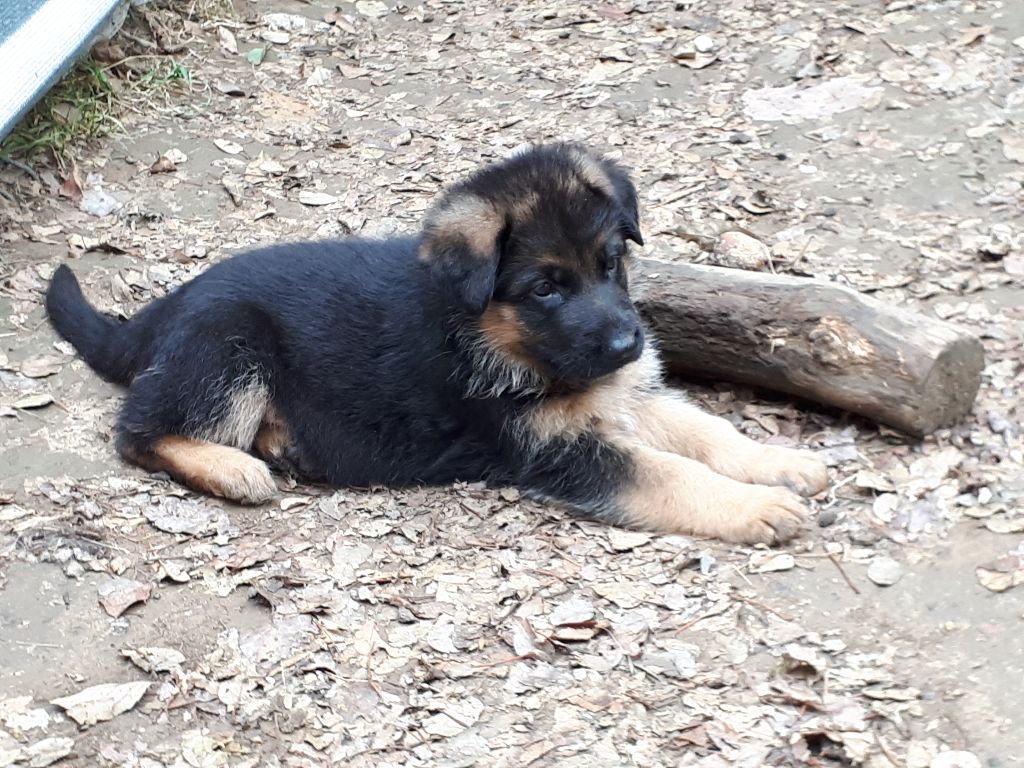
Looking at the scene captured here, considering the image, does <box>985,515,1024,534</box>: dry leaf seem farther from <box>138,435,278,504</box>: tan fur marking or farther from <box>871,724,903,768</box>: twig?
<box>138,435,278,504</box>: tan fur marking

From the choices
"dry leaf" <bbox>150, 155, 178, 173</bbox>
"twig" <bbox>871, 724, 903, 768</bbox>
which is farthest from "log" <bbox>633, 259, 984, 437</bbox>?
"dry leaf" <bbox>150, 155, 178, 173</bbox>

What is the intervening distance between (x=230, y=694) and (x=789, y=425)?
2.98 meters

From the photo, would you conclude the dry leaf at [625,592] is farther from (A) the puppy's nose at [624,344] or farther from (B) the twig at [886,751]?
(B) the twig at [886,751]

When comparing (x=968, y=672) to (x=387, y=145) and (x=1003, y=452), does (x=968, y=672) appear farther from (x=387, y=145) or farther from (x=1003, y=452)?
(x=387, y=145)

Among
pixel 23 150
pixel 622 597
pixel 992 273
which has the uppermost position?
pixel 23 150

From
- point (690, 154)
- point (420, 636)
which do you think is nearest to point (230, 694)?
point (420, 636)

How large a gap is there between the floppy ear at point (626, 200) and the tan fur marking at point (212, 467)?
80.4 inches

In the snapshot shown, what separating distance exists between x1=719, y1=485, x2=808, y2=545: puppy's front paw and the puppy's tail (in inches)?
120

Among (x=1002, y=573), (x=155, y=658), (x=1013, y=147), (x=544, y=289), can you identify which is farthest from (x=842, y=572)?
(x=1013, y=147)

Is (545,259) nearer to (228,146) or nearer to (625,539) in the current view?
Result: (625,539)

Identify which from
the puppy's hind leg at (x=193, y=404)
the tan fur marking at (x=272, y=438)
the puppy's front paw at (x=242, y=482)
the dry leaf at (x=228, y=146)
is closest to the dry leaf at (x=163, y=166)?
the dry leaf at (x=228, y=146)

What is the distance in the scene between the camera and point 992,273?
626 cm

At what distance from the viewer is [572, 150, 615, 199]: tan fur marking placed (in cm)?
554

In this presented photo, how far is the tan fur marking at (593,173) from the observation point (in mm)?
5543
